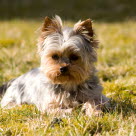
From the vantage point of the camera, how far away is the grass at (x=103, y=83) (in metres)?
5.33

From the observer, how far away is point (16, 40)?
14.0 metres

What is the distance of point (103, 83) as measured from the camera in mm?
8422

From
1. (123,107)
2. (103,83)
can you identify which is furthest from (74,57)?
(103,83)

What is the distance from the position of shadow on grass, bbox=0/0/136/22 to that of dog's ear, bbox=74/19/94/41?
47.0 feet

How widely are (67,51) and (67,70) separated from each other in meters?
0.35

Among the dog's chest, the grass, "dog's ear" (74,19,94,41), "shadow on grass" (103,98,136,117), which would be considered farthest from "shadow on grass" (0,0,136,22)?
the dog's chest

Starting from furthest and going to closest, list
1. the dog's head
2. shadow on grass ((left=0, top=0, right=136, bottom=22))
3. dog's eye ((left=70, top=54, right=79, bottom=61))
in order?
shadow on grass ((left=0, top=0, right=136, bottom=22)) → dog's eye ((left=70, top=54, right=79, bottom=61)) → the dog's head

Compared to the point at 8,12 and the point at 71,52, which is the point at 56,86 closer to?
the point at 71,52

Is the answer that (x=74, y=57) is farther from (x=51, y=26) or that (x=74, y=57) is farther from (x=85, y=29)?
(x=51, y=26)

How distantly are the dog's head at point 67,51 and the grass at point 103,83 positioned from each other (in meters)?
0.68

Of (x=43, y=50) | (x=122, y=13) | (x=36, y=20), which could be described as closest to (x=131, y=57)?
(x=43, y=50)

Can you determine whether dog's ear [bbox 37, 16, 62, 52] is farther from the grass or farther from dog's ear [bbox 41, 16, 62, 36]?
the grass

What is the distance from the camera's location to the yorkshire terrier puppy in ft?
21.3

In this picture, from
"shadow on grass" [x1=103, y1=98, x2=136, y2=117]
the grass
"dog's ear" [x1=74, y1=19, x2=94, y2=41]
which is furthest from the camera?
"dog's ear" [x1=74, y1=19, x2=94, y2=41]
